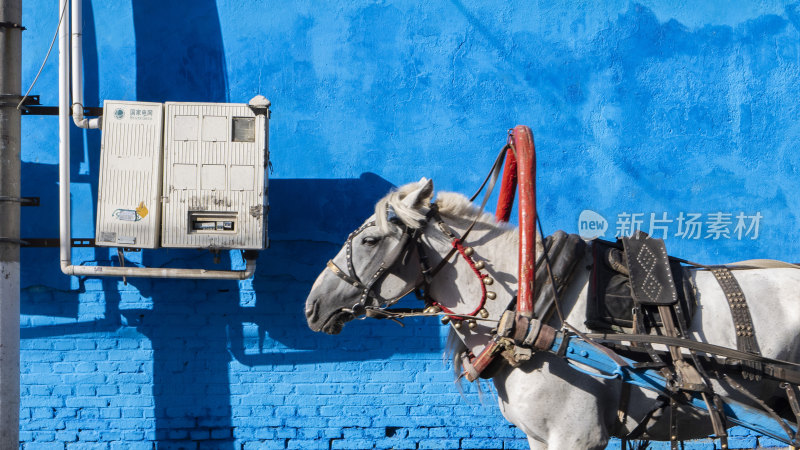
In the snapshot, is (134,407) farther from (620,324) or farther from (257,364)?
(620,324)

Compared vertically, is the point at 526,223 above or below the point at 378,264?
above

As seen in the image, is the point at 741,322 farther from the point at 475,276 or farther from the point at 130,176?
the point at 130,176

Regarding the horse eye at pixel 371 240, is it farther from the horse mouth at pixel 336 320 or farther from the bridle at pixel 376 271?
the horse mouth at pixel 336 320

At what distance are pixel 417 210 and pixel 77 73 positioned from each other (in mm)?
3079

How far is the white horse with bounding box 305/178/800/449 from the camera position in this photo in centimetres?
295

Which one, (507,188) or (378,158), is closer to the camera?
(507,188)

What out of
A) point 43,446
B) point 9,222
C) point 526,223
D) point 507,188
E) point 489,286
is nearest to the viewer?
point 526,223

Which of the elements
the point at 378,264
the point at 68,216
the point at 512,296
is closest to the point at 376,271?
the point at 378,264

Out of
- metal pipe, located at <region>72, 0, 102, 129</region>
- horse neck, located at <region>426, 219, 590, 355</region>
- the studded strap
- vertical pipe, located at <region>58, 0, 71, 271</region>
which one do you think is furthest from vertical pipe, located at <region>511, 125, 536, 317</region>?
vertical pipe, located at <region>58, 0, 71, 271</region>

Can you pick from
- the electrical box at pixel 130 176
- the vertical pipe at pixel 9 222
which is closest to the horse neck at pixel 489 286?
the electrical box at pixel 130 176

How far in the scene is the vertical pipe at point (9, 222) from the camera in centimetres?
439

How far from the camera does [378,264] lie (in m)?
3.10

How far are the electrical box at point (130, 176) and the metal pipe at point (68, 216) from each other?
267 millimetres

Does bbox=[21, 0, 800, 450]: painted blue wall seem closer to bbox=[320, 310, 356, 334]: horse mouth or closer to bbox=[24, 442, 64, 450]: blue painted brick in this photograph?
bbox=[24, 442, 64, 450]: blue painted brick
